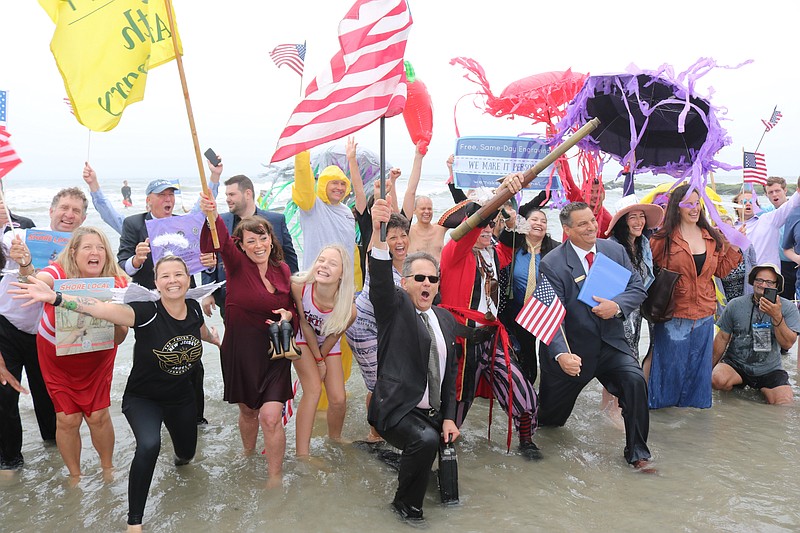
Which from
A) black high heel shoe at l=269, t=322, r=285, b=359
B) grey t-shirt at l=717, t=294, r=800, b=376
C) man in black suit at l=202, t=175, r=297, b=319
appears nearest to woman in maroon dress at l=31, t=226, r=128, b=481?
black high heel shoe at l=269, t=322, r=285, b=359

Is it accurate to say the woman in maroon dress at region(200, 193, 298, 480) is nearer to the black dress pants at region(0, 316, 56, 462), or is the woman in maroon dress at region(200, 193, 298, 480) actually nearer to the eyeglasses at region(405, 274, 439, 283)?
the eyeglasses at region(405, 274, 439, 283)

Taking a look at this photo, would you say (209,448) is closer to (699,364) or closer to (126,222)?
(126,222)

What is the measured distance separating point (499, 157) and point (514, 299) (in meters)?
1.34

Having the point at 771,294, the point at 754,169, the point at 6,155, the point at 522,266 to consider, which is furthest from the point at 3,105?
the point at 754,169

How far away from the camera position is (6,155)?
16.7ft

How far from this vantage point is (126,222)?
17.7 ft

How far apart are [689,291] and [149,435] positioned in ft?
14.7

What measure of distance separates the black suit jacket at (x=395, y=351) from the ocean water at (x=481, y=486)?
25.5 inches

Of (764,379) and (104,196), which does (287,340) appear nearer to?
(104,196)

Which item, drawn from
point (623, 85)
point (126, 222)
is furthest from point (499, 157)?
point (126, 222)

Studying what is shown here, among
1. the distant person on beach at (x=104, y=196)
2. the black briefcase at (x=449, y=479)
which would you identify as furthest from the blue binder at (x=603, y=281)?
the distant person on beach at (x=104, y=196)

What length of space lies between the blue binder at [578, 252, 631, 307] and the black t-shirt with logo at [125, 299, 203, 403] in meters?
2.88

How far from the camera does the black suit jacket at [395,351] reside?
13.3 feet

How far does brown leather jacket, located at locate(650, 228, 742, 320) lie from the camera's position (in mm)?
5660
